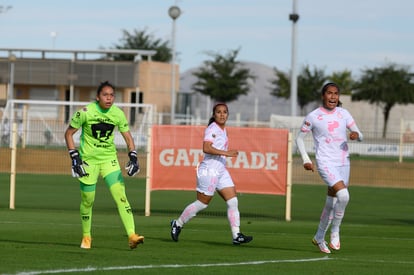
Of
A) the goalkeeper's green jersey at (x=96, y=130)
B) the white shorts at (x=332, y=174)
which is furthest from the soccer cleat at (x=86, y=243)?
the white shorts at (x=332, y=174)

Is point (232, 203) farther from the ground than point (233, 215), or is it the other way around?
point (232, 203)

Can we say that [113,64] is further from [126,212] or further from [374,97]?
[126,212]

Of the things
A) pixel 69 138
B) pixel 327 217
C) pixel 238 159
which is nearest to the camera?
pixel 69 138

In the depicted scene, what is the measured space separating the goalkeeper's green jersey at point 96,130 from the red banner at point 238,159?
9129 mm

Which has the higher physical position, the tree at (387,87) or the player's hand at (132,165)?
the tree at (387,87)

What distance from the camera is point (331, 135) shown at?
14836 millimetres

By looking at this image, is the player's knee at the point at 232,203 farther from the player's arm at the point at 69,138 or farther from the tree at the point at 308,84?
the tree at the point at 308,84

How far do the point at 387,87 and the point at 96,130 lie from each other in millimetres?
72547

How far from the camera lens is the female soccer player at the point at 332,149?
14.8 metres

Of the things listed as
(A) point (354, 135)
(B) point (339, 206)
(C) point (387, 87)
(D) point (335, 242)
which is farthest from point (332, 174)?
(C) point (387, 87)

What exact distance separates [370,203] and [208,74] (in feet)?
206

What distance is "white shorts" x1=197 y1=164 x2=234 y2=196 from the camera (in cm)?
1599

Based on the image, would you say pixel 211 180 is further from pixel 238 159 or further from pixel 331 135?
pixel 238 159

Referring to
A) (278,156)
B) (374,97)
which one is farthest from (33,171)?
(374,97)
